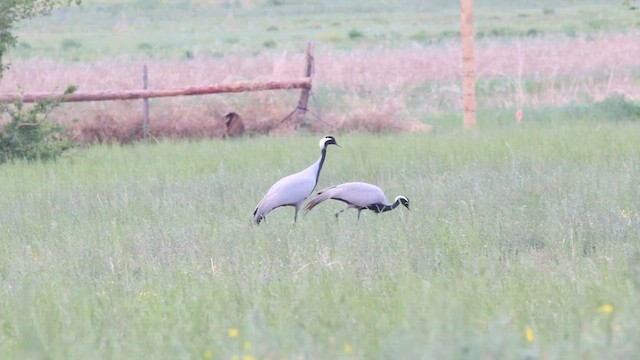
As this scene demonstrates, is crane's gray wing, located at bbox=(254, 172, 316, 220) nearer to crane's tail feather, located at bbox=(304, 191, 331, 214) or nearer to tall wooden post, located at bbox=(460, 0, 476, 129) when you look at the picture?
crane's tail feather, located at bbox=(304, 191, 331, 214)

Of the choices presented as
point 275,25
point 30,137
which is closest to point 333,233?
point 30,137

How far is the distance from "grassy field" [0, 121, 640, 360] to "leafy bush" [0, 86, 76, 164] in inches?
32.0

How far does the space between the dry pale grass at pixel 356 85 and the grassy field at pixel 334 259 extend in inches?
179

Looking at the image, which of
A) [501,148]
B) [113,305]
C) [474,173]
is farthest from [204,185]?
[113,305]

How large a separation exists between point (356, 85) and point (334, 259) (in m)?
17.4

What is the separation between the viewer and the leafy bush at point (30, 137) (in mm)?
15836

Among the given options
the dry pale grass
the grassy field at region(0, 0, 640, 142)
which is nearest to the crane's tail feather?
the dry pale grass

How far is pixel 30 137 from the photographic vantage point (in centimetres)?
1616

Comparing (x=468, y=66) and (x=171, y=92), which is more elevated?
(x=468, y=66)

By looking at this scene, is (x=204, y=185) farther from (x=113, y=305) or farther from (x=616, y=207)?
(x=113, y=305)

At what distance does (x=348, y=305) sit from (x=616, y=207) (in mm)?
3842

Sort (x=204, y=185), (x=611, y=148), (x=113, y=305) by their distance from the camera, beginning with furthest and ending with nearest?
(x=611, y=148), (x=204, y=185), (x=113, y=305)

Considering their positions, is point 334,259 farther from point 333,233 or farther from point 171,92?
point 171,92

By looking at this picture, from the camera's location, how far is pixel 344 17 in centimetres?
6247
